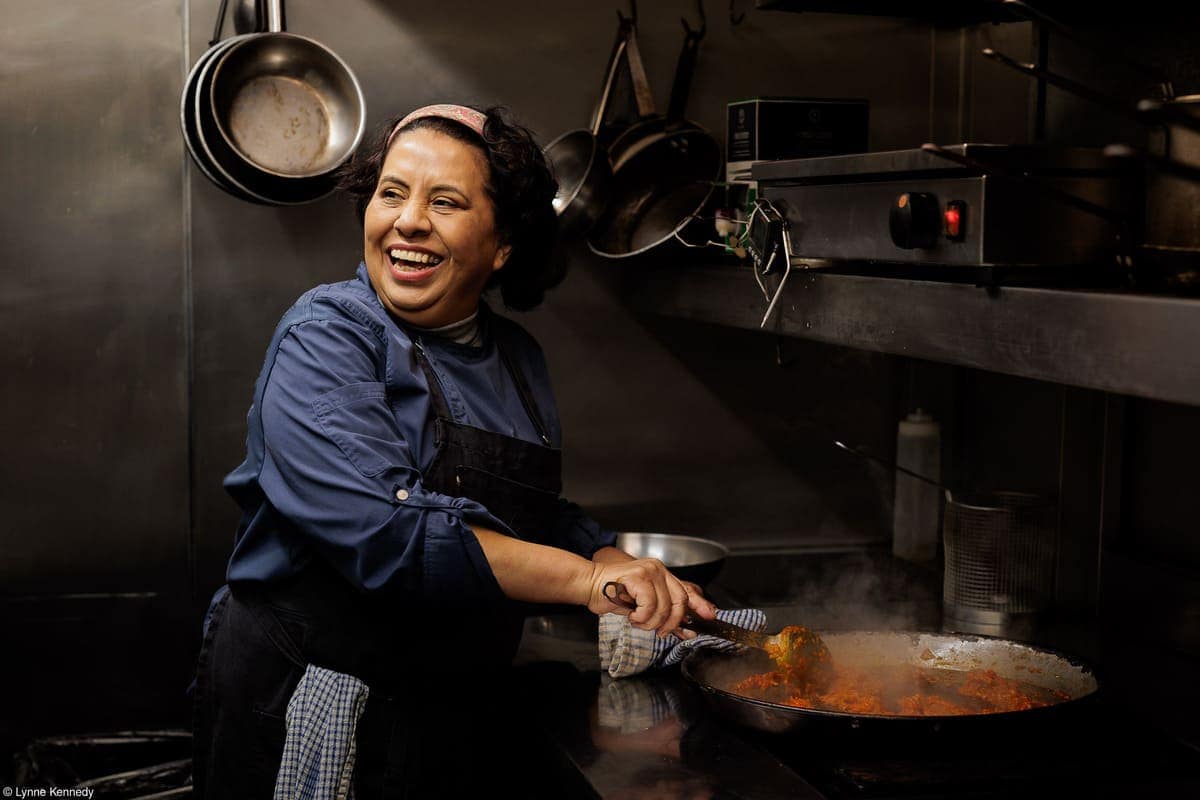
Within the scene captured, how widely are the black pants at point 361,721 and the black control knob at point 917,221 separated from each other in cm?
86

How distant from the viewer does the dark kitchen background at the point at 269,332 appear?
8.13 feet

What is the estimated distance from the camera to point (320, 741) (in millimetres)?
1726

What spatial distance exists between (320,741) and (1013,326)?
1.06 meters

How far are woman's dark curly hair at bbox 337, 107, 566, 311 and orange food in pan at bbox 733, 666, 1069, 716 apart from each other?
2.57 feet

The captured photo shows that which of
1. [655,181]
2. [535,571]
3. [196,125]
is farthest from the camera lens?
[655,181]

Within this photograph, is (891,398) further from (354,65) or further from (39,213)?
(39,213)

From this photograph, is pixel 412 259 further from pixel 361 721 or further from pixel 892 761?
pixel 892 761

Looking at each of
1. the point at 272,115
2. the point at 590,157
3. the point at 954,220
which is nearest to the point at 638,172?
the point at 590,157

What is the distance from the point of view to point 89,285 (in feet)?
8.34

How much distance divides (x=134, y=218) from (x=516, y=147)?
3.35 ft

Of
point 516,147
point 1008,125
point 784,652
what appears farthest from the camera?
point 1008,125

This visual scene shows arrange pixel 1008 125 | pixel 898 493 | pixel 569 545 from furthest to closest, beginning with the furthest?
pixel 898 493, pixel 1008 125, pixel 569 545

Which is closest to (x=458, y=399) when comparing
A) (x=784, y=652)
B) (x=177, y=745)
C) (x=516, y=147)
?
(x=516, y=147)

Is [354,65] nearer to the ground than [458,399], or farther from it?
farther from it
